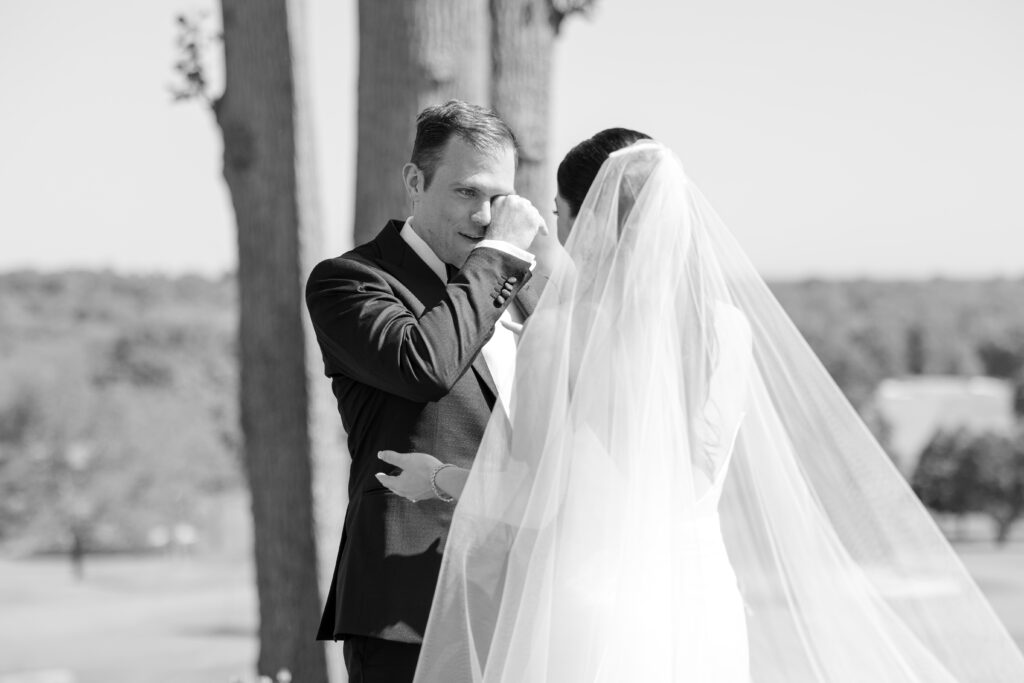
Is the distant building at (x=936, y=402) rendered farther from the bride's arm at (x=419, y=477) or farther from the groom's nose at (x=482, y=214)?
the bride's arm at (x=419, y=477)

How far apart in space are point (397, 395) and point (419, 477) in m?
0.18

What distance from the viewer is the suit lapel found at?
2594 mm

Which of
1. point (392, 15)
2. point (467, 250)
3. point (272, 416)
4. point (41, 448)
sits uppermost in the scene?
point (392, 15)

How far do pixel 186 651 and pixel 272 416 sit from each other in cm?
1246

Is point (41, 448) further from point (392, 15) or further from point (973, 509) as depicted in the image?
point (392, 15)

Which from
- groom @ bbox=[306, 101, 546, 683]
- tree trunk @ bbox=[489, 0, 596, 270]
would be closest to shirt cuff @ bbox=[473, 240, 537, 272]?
groom @ bbox=[306, 101, 546, 683]

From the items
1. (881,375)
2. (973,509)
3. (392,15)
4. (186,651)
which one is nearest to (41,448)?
(186,651)

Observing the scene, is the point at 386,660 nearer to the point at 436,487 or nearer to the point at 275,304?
the point at 436,487

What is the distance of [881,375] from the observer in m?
52.6

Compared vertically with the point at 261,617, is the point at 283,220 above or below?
above

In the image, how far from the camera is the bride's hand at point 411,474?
235 centimetres

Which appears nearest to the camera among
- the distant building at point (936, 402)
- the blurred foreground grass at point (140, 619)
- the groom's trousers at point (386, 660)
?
the groom's trousers at point (386, 660)

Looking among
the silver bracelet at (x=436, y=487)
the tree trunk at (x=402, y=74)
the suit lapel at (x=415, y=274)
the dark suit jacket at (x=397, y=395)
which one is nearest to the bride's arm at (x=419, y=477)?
the silver bracelet at (x=436, y=487)

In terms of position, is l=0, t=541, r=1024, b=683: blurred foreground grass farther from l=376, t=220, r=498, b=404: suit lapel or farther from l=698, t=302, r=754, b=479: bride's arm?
l=698, t=302, r=754, b=479: bride's arm
